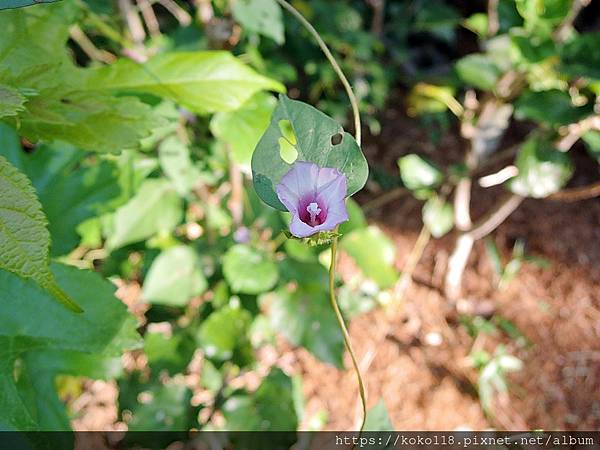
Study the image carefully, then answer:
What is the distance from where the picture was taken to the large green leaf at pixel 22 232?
0.33 meters

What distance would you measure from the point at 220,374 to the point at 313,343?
8.7 inches

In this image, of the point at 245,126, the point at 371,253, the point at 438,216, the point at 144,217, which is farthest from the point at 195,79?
the point at 438,216

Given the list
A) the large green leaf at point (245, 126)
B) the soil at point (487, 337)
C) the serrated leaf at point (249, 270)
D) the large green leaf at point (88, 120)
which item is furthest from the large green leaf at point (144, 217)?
the soil at point (487, 337)

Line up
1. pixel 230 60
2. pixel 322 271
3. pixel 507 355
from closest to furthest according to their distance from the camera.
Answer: pixel 230 60 < pixel 322 271 < pixel 507 355

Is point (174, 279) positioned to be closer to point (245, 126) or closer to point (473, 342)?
point (245, 126)

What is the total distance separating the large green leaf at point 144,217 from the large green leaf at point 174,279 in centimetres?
5

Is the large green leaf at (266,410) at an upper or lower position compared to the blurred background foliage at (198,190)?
lower

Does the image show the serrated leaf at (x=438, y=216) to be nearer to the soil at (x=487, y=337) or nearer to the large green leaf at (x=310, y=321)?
the soil at (x=487, y=337)

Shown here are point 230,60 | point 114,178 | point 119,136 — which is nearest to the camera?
point 119,136

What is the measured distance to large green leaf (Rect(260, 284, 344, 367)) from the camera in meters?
0.94

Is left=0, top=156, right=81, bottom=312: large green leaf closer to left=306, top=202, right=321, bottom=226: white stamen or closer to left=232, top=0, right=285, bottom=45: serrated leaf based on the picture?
left=306, top=202, right=321, bottom=226: white stamen

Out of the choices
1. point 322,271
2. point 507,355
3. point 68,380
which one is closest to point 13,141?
point 322,271

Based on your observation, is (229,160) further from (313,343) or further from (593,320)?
(593,320)

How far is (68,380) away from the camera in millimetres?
1285
